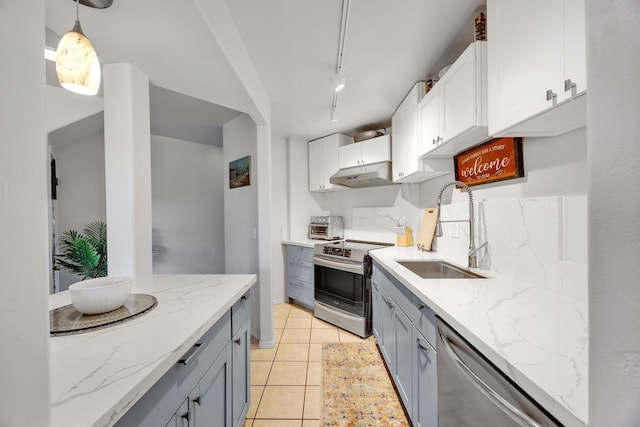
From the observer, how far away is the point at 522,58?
3.19 ft

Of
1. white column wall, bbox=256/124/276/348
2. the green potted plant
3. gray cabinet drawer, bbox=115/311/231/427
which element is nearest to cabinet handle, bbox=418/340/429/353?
gray cabinet drawer, bbox=115/311/231/427

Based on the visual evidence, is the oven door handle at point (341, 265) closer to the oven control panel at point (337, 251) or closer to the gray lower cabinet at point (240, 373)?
the oven control panel at point (337, 251)

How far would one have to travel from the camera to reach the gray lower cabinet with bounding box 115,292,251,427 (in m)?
0.65

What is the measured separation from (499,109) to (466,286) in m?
0.86

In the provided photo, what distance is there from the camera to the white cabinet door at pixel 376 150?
2.67 metres

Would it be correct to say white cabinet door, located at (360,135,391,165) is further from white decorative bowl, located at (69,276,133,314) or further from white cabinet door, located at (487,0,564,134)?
white decorative bowl, located at (69,276,133,314)

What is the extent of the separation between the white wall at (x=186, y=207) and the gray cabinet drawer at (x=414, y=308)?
9.80ft

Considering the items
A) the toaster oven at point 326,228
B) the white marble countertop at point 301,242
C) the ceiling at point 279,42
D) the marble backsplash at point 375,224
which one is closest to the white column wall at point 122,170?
the ceiling at point 279,42

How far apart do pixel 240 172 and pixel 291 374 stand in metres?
2.02

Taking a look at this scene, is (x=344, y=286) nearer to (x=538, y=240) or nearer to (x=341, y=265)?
(x=341, y=265)

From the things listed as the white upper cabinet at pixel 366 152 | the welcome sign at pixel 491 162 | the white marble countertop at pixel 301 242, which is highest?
the white upper cabinet at pixel 366 152

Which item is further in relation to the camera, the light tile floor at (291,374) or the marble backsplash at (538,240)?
the light tile floor at (291,374)

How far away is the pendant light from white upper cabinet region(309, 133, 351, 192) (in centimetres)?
255

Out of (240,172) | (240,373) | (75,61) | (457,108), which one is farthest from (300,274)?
(75,61)
